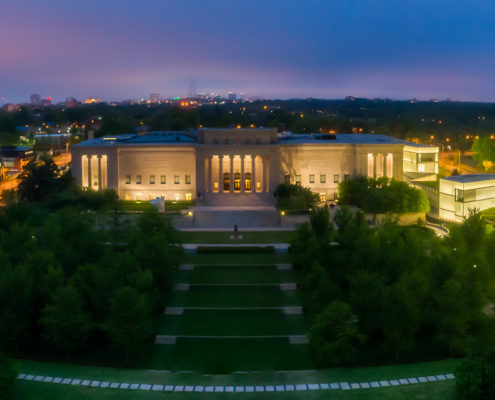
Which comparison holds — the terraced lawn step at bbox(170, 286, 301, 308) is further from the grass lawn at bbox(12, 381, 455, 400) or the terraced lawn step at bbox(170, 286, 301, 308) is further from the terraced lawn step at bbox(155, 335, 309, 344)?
the grass lawn at bbox(12, 381, 455, 400)

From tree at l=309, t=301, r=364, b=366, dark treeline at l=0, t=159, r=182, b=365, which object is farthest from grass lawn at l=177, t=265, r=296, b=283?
tree at l=309, t=301, r=364, b=366

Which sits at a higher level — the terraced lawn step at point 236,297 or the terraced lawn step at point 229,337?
the terraced lawn step at point 236,297

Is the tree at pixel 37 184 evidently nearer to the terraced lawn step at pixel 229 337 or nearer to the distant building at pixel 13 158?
the terraced lawn step at pixel 229 337

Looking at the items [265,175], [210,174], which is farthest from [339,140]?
[210,174]

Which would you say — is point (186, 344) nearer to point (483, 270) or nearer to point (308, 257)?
point (308, 257)

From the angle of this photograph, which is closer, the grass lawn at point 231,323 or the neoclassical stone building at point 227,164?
the grass lawn at point 231,323

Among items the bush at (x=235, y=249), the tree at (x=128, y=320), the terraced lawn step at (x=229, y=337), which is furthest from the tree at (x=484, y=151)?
the tree at (x=128, y=320)
